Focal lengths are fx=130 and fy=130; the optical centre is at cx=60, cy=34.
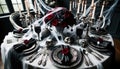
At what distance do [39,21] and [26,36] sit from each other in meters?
0.33

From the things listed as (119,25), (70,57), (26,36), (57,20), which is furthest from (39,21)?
(119,25)

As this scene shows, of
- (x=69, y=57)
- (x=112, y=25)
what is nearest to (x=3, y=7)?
(x=69, y=57)

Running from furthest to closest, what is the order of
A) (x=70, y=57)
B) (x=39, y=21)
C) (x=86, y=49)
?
(x=39, y=21)
(x=86, y=49)
(x=70, y=57)

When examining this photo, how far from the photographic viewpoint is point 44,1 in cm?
435

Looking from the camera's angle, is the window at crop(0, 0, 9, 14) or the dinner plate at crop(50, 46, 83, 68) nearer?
the dinner plate at crop(50, 46, 83, 68)

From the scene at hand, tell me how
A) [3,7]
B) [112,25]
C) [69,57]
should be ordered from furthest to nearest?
[112,25] < [3,7] < [69,57]

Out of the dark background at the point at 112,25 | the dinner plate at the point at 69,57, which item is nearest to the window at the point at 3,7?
the dark background at the point at 112,25

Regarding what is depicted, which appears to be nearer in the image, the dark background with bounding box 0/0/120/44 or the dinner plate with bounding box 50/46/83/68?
the dinner plate with bounding box 50/46/83/68

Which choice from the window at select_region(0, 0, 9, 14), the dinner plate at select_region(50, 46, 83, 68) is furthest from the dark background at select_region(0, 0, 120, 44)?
the dinner plate at select_region(50, 46, 83, 68)

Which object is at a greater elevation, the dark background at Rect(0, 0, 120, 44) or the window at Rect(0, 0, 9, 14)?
the window at Rect(0, 0, 9, 14)

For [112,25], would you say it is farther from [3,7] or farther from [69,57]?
[3,7]

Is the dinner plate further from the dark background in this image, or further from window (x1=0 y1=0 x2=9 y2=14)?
window (x1=0 y1=0 x2=9 y2=14)

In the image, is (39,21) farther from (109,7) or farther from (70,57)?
(109,7)

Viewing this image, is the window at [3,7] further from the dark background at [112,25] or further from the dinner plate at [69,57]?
the dinner plate at [69,57]
